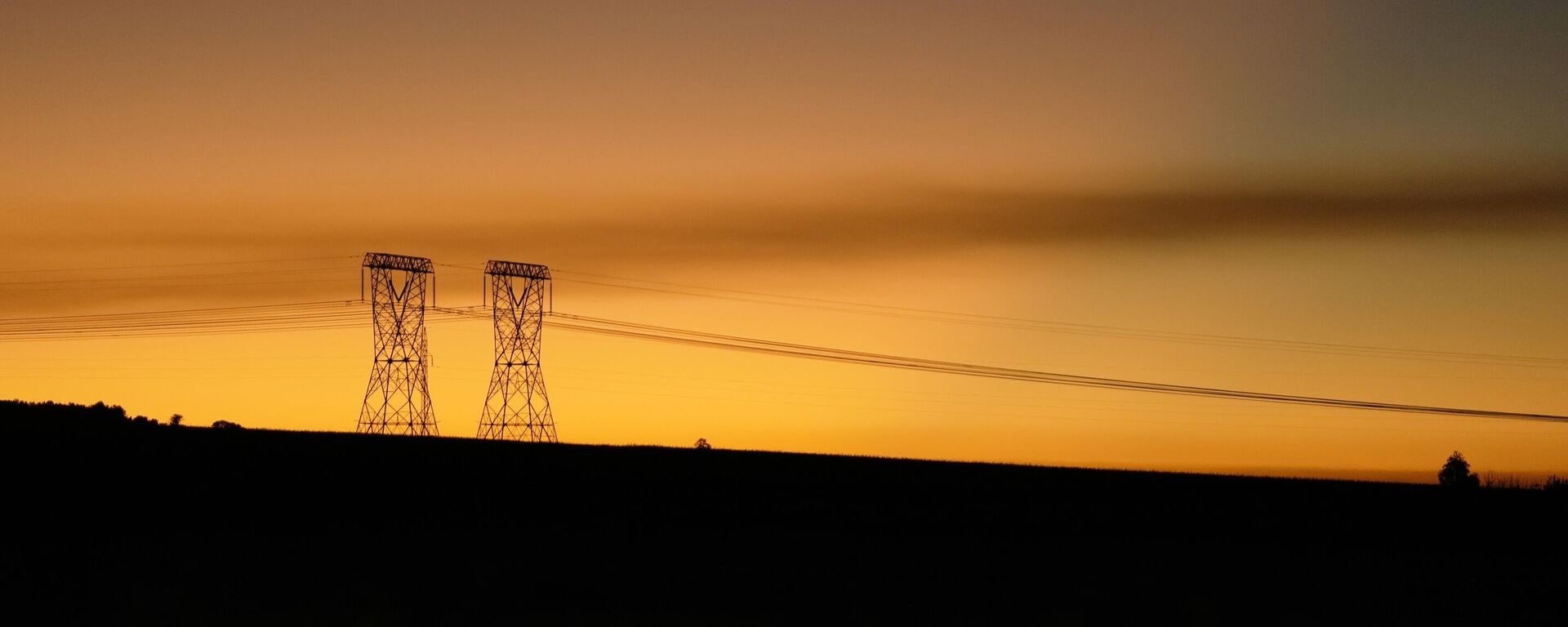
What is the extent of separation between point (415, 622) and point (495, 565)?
30.1 ft

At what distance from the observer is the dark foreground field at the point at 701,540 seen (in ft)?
111

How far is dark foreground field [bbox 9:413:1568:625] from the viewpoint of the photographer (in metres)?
33.8

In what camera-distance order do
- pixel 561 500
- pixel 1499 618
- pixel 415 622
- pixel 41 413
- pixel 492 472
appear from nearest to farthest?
1. pixel 415 622
2. pixel 1499 618
3. pixel 561 500
4. pixel 492 472
5. pixel 41 413

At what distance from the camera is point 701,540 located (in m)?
46.3

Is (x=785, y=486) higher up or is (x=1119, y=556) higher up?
(x=785, y=486)

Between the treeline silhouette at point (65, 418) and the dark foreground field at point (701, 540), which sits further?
the treeline silhouette at point (65, 418)

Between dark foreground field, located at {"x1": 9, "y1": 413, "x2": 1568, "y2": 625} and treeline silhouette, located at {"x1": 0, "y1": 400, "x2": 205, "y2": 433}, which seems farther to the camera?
treeline silhouette, located at {"x1": 0, "y1": 400, "x2": 205, "y2": 433}

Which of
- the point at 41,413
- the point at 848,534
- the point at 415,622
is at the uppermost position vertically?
the point at 41,413

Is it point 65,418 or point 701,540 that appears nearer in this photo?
point 701,540

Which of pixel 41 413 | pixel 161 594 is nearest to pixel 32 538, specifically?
pixel 161 594

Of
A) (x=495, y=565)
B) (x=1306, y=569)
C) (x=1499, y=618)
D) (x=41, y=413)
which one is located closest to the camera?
(x=1499, y=618)

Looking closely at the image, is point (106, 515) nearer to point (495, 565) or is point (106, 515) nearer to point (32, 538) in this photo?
point (32, 538)

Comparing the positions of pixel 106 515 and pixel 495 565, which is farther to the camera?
pixel 106 515

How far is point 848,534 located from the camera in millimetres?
49750
